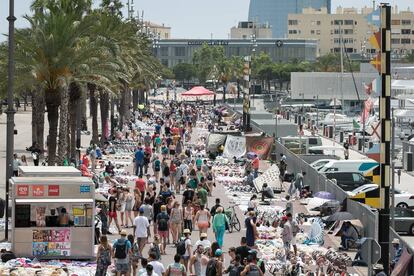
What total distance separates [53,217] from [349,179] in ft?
65.2

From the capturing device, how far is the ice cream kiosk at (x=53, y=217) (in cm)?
2381

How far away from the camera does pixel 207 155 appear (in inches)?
2125

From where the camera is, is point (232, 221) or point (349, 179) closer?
point (232, 221)

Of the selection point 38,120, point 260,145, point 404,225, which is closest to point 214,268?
point 404,225

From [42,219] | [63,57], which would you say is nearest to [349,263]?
[42,219]

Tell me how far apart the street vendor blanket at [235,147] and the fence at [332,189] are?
1653 millimetres

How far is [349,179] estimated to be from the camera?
42.2m

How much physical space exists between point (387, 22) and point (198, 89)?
86.2 meters

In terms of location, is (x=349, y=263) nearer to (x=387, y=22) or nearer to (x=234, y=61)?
(x=387, y=22)

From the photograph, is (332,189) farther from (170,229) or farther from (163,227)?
(163,227)

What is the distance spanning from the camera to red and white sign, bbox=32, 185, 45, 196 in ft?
78.5

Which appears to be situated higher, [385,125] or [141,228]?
[385,125]

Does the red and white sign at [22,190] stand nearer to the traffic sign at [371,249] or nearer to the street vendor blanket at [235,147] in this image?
the traffic sign at [371,249]

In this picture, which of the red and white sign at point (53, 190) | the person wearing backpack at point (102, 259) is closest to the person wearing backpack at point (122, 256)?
the person wearing backpack at point (102, 259)
